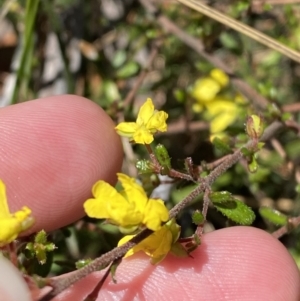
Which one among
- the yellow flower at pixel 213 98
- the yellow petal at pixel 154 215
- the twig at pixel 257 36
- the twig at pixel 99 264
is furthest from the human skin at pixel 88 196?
the yellow flower at pixel 213 98

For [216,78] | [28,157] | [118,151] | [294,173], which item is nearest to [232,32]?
[216,78]

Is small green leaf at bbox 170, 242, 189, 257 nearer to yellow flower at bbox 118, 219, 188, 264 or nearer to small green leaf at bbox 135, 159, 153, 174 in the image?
yellow flower at bbox 118, 219, 188, 264

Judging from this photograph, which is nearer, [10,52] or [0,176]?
[0,176]

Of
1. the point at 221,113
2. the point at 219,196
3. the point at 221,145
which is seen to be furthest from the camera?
the point at 221,113

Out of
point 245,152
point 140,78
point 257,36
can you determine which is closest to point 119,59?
point 140,78

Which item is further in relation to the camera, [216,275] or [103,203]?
[216,275]

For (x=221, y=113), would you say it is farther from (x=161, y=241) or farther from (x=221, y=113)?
(x=161, y=241)

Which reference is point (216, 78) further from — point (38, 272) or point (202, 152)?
point (38, 272)
